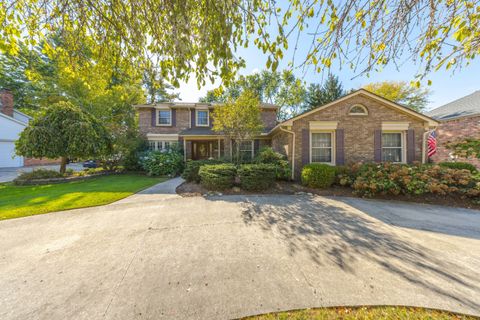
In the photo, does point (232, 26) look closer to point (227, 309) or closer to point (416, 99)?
point (227, 309)

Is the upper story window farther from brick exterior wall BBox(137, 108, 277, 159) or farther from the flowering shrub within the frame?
brick exterior wall BBox(137, 108, 277, 159)

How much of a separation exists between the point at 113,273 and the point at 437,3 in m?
6.72

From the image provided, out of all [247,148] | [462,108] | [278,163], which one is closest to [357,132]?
[278,163]

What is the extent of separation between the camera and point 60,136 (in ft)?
31.7

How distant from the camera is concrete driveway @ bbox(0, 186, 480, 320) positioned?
2002mm

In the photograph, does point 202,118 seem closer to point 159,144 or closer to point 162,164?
point 159,144

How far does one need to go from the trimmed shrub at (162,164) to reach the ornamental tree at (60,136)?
295 centimetres

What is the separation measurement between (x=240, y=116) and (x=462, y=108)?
15772 millimetres

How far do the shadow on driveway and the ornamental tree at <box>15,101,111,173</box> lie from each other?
10.8m

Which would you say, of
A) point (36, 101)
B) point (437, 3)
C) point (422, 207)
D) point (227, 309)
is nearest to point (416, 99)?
point (422, 207)

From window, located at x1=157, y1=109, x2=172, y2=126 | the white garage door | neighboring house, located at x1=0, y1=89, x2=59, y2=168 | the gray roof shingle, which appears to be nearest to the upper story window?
the gray roof shingle

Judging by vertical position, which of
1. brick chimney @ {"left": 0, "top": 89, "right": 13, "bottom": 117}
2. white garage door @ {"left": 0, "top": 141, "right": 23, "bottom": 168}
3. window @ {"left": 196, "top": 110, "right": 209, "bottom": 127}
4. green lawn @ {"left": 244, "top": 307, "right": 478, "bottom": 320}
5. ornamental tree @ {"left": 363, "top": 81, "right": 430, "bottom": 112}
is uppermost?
ornamental tree @ {"left": 363, "top": 81, "right": 430, "bottom": 112}

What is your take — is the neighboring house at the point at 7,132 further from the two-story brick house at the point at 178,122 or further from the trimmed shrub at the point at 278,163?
the trimmed shrub at the point at 278,163

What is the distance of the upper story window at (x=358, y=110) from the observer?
8555 mm
